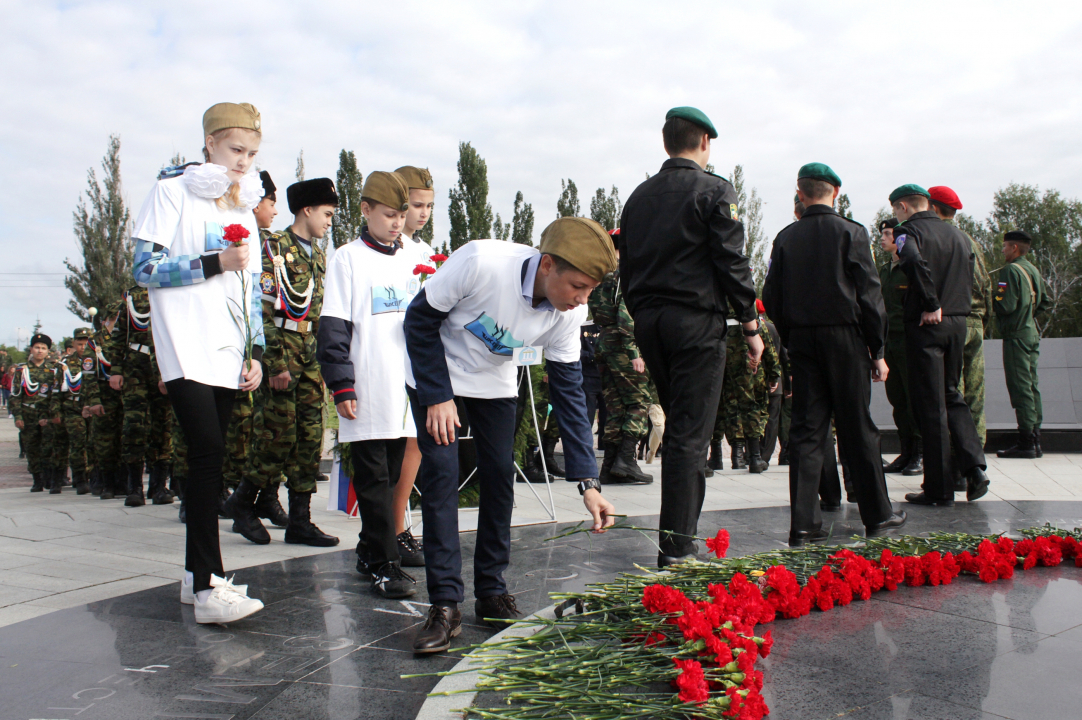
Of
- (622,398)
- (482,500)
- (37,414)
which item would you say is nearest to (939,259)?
(622,398)

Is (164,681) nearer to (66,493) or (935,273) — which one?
(935,273)

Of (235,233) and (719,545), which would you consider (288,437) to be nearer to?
(235,233)

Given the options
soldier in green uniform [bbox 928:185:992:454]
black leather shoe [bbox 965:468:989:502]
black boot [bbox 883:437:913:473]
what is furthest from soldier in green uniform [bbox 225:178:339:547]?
black boot [bbox 883:437:913:473]

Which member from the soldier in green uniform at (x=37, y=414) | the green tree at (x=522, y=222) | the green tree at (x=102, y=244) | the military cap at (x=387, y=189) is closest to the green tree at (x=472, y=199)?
the green tree at (x=522, y=222)

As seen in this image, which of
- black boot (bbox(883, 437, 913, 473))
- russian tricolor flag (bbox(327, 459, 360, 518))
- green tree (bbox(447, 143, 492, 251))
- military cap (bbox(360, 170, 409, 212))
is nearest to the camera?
military cap (bbox(360, 170, 409, 212))

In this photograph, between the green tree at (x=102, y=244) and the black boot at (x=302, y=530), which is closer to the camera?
the black boot at (x=302, y=530)

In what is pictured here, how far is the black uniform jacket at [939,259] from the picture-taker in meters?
5.86

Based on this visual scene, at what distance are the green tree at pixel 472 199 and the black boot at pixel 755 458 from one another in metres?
33.8

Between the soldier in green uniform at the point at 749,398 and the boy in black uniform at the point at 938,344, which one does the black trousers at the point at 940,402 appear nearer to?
the boy in black uniform at the point at 938,344

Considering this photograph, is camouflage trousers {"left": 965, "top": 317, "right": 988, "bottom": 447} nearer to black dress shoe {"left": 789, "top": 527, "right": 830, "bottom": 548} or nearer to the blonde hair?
black dress shoe {"left": 789, "top": 527, "right": 830, "bottom": 548}

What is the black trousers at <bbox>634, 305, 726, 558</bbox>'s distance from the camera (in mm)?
3850

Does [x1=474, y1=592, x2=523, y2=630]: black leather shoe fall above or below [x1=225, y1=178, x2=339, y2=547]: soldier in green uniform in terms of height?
below

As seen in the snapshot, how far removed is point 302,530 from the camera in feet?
15.9

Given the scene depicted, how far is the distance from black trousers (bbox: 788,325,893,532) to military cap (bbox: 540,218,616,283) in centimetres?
223
